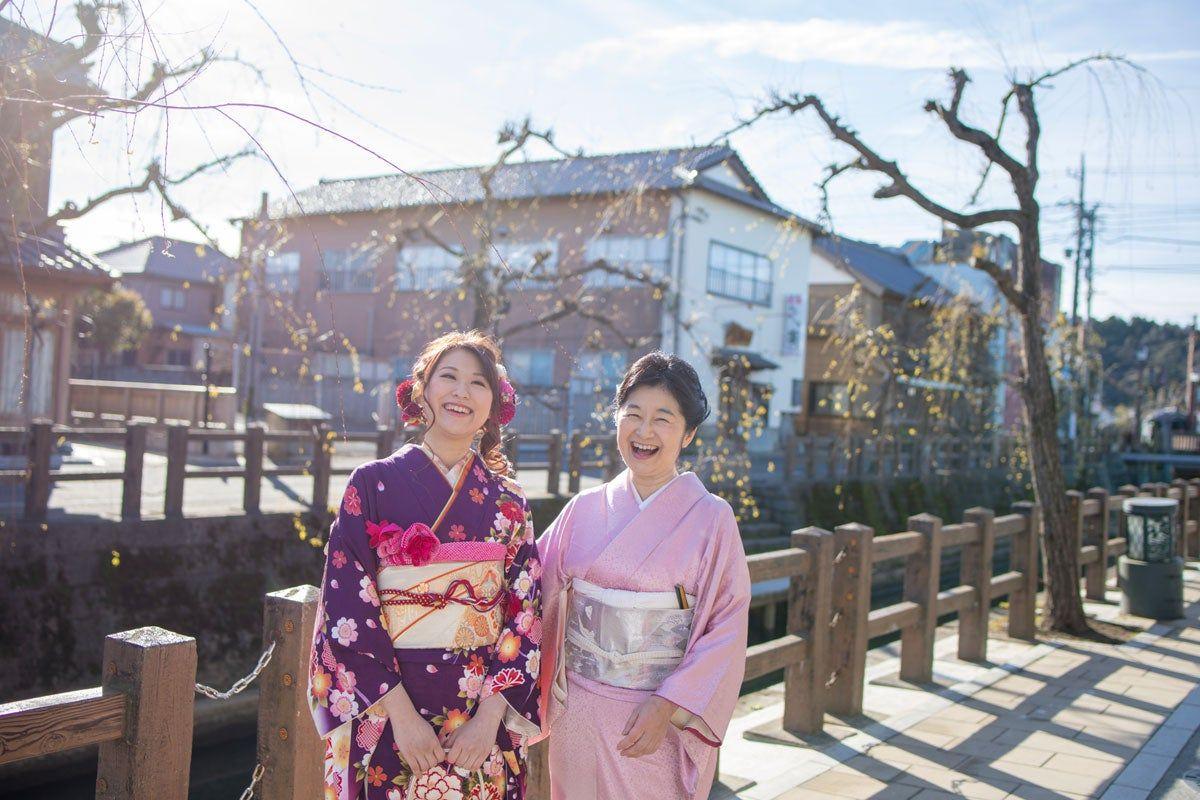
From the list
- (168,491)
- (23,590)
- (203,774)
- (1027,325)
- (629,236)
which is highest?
(629,236)

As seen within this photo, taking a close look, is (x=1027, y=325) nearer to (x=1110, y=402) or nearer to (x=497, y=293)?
(x=497, y=293)

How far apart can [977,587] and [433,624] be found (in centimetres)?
530

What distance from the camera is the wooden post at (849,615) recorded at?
5238mm

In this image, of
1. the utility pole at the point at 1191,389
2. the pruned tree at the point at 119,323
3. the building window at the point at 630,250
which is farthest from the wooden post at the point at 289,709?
the utility pole at the point at 1191,389

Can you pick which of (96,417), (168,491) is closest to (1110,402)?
(96,417)

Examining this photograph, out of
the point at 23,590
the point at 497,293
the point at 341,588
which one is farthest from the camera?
the point at 497,293

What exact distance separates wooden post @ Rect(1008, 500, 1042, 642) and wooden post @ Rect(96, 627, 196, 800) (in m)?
6.60

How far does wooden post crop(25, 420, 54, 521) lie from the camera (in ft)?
24.7

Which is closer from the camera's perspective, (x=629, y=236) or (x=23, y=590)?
(x=23, y=590)

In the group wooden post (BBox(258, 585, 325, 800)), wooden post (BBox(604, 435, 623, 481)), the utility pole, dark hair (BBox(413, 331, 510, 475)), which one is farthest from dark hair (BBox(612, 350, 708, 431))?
the utility pole

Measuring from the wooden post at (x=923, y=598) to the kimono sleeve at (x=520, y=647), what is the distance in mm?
4028

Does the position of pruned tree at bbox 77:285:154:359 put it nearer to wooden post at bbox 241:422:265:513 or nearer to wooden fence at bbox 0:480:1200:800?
wooden post at bbox 241:422:265:513

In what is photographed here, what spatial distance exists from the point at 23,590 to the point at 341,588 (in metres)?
6.06

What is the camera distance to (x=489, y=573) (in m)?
2.46
